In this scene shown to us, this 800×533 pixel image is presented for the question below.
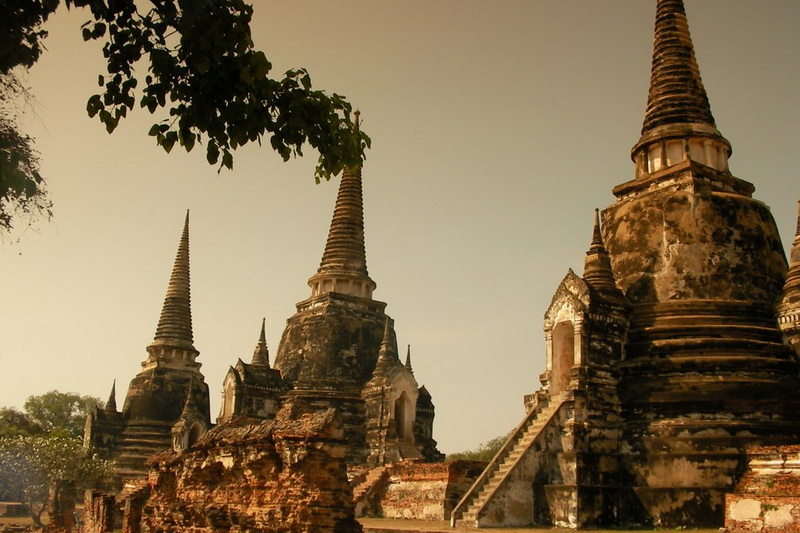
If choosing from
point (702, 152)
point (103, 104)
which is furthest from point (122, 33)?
point (702, 152)

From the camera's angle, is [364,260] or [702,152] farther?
[364,260]

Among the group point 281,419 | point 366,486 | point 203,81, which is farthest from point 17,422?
point 203,81

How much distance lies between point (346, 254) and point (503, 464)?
1500cm

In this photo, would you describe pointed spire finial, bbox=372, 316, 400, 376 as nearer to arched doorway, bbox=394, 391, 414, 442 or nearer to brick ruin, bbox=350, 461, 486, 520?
arched doorway, bbox=394, 391, 414, 442

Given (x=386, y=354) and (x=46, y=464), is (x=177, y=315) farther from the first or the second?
(x=386, y=354)

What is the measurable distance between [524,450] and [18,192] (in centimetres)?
1268

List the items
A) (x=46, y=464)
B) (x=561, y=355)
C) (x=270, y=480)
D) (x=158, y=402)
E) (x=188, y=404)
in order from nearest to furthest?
(x=270, y=480), (x=561, y=355), (x=46, y=464), (x=188, y=404), (x=158, y=402)

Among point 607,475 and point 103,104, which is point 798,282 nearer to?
point 607,475

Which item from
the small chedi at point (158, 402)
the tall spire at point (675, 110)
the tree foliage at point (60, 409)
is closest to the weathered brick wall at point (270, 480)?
the tall spire at point (675, 110)

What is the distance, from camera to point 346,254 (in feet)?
104

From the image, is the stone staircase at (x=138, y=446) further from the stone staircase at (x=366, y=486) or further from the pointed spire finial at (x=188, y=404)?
the stone staircase at (x=366, y=486)

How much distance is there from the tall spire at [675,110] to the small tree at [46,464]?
22.5 meters

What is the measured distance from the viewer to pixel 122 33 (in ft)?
20.1

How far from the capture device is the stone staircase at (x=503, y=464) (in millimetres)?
17008
